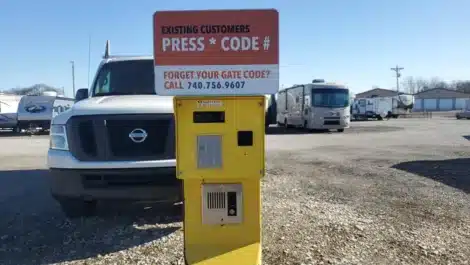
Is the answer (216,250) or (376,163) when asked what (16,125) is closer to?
(376,163)

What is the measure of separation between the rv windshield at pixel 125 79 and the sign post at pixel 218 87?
3.32 metres

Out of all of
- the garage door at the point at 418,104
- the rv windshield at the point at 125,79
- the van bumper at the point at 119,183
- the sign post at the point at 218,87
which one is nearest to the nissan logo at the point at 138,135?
the van bumper at the point at 119,183

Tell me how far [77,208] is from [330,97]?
24.7m

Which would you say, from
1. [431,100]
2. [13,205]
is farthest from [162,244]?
[431,100]

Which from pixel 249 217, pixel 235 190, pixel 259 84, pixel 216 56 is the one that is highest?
pixel 216 56

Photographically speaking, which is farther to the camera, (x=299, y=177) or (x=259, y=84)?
(x=299, y=177)

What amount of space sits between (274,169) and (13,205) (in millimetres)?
5833

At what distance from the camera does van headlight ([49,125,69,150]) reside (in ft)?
17.6

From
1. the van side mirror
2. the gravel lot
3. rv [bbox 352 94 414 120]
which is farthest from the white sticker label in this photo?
rv [bbox 352 94 414 120]

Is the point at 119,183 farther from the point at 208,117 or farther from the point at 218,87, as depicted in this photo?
the point at 218,87

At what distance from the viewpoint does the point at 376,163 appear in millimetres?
11578

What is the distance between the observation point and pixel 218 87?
3.62 metres

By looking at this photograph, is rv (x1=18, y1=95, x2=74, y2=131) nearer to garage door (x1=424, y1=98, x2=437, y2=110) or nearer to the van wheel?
the van wheel

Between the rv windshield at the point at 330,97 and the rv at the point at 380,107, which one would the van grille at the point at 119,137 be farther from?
the rv at the point at 380,107
